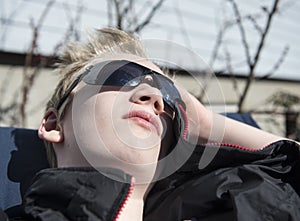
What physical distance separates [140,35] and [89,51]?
1335mm

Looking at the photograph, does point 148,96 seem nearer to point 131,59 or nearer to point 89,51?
point 131,59

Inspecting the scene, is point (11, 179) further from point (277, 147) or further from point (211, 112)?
point (277, 147)

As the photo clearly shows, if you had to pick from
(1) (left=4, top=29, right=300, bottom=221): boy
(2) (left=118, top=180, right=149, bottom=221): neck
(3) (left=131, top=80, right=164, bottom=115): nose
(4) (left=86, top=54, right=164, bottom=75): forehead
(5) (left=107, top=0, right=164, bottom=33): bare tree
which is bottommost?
(2) (left=118, top=180, right=149, bottom=221): neck

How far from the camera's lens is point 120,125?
130 cm

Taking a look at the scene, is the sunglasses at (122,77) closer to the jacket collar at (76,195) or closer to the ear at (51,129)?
the ear at (51,129)

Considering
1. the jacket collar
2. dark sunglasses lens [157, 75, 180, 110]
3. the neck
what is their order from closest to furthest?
1. the jacket collar
2. the neck
3. dark sunglasses lens [157, 75, 180, 110]

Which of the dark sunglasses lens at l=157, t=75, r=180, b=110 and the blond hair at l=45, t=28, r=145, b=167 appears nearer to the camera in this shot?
the dark sunglasses lens at l=157, t=75, r=180, b=110

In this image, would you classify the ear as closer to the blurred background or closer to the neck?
the neck

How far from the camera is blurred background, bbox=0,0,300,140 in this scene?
10.3 feet

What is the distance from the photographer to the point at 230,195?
1.40m

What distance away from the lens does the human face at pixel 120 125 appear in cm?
129

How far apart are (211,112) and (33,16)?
6.92ft

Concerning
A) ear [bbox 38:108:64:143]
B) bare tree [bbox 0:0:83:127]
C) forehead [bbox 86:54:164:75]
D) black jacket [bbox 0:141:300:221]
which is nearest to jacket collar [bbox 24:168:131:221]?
black jacket [bbox 0:141:300:221]

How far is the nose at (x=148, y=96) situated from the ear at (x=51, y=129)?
1.02 feet
